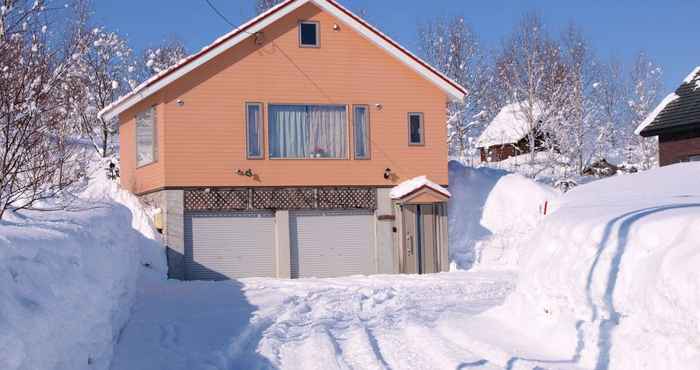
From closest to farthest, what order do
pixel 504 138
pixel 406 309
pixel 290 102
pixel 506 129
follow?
1. pixel 406 309
2. pixel 290 102
3. pixel 504 138
4. pixel 506 129

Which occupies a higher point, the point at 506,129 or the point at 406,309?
the point at 506,129

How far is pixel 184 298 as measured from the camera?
45.4 feet

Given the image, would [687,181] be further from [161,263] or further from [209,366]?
[161,263]

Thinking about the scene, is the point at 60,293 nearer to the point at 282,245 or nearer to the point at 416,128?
the point at 282,245

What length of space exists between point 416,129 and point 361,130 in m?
1.64

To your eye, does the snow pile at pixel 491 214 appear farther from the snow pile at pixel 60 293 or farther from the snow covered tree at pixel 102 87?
the snow covered tree at pixel 102 87

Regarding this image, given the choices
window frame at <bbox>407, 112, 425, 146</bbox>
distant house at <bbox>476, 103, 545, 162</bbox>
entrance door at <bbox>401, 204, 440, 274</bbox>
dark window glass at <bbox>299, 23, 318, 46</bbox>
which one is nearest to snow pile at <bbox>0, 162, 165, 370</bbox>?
dark window glass at <bbox>299, 23, 318, 46</bbox>

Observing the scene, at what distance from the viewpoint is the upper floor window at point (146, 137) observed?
1930 cm

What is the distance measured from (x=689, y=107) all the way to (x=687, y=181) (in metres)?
12.4

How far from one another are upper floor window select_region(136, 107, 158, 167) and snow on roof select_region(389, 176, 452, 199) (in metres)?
6.36

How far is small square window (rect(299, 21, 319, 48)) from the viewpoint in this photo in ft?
63.8

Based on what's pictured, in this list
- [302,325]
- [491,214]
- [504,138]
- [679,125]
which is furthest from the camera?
[504,138]

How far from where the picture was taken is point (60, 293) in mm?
5238

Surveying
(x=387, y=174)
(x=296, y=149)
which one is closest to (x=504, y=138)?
(x=387, y=174)
